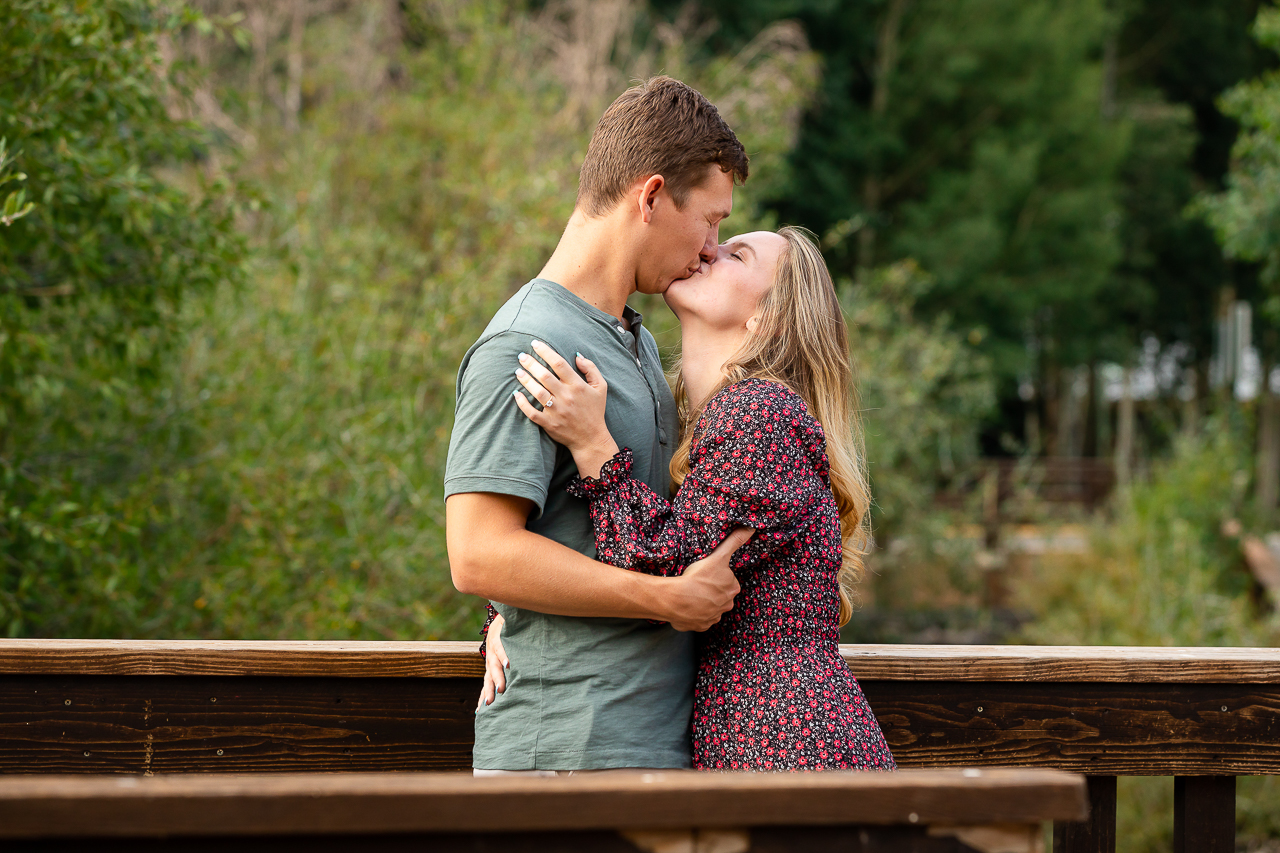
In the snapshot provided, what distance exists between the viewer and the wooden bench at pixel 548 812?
0.99 meters

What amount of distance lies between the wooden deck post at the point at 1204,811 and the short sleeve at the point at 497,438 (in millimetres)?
1224


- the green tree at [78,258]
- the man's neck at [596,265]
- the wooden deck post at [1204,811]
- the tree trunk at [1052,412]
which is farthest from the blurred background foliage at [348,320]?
the tree trunk at [1052,412]

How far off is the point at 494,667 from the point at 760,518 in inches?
19.1

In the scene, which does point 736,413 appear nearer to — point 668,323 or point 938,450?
point 668,323

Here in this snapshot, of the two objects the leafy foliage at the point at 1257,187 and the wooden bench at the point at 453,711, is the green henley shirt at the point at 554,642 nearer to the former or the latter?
the wooden bench at the point at 453,711

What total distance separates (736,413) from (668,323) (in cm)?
427

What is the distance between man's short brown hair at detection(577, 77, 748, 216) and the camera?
6.04 feet

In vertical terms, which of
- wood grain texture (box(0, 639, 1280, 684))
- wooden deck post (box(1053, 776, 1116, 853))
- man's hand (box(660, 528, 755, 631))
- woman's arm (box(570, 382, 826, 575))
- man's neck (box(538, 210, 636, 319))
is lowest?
wooden deck post (box(1053, 776, 1116, 853))

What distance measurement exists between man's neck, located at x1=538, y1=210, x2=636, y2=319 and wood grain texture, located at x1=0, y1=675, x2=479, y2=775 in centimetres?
70

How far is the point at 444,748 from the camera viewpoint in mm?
1857

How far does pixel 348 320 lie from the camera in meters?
5.30

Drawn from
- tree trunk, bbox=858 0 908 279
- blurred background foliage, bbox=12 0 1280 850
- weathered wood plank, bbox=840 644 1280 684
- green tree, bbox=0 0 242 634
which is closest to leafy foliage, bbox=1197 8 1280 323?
blurred background foliage, bbox=12 0 1280 850

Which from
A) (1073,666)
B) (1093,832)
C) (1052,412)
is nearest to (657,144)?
(1073,666)

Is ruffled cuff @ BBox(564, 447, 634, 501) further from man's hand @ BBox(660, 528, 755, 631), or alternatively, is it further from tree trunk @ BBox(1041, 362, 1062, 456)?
tree trunk @ BBox(1041, 362, 1062, 456)
